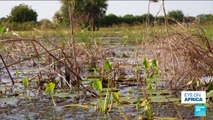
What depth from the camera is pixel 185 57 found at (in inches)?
137

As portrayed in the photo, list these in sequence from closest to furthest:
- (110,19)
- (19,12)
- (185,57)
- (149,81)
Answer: (185,57)
(149,81)
(19,12)
(110,19)

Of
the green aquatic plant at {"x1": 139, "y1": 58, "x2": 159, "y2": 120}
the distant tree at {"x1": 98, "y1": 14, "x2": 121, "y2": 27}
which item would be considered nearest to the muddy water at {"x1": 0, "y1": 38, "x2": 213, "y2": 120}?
the green aquatic plant at {"x1": 139, "y1": 58, "x2": 159, "y2": 120}

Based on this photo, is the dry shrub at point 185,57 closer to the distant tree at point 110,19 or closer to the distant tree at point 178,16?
the distant tree at point 178,16

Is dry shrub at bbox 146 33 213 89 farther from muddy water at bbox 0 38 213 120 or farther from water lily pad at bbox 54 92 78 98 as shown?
water lily pad at bbox 54 92 78 98

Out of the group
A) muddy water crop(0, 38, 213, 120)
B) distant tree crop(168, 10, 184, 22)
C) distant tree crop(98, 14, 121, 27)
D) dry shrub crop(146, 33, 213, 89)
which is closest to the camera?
muddy water crop(0, 38, 213, 120)

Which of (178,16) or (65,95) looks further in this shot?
(178,16)

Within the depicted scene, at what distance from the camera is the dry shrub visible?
342cm

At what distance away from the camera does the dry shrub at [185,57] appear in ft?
11.2

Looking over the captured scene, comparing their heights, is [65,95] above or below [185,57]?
below

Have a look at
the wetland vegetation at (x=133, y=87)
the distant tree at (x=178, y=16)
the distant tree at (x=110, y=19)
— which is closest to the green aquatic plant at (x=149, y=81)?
the wetland vegetation at (x=133, y=87)

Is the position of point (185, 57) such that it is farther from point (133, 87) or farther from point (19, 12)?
point (19, 12)

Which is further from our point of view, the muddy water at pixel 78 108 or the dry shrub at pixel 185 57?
the dry shrub at pixel 185 57

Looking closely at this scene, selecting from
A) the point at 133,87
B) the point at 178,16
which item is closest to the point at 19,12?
the point at 178,16

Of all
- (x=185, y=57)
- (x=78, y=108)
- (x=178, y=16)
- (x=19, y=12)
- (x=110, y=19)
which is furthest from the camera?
(x=110, y=19)
